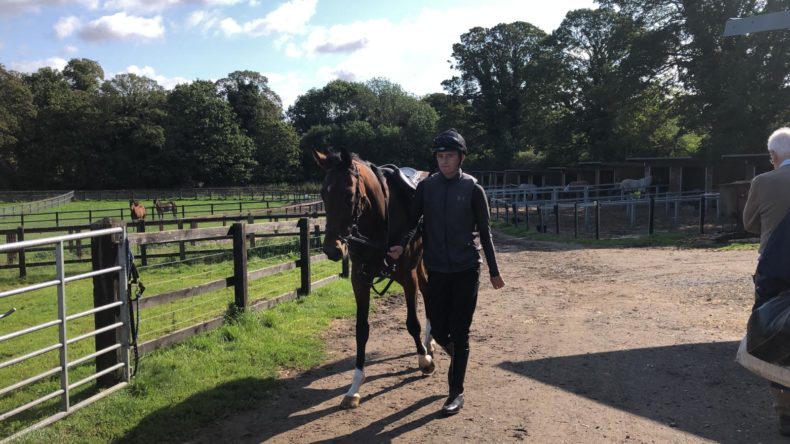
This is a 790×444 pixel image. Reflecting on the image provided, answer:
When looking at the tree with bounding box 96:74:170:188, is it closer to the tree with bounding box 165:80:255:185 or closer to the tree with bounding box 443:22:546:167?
the tree with bounding box 165:80:255:185

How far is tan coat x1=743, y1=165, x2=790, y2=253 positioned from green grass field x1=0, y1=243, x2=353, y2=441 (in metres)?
5.15

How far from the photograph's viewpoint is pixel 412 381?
470 centimetres

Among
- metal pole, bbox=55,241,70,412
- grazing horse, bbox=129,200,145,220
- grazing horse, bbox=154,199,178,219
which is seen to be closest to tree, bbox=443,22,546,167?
grazing horse, bbox=154,199,178,219

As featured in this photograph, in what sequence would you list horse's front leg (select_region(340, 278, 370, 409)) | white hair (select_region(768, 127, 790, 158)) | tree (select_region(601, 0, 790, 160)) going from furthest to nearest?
tree (select_region(601, 0, 790, 160))
horse's front leg (select_region(340, 278, 370, 409))
white hair (select_region(768, 127, 790, 158))

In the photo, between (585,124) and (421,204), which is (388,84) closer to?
(585,124)

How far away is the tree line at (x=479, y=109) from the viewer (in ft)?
76.9

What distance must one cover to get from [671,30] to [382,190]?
88.5ft

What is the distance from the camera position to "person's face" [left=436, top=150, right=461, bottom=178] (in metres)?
3.84

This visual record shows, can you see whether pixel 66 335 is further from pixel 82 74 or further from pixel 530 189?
pixel 82 74

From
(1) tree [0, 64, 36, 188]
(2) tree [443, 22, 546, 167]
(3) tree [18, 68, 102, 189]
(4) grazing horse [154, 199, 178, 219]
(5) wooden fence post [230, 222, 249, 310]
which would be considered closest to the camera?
(5) wooden fence post [230, 222, 249, 310]

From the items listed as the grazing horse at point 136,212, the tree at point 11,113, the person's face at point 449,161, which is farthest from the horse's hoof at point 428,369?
the tree at point 11,113

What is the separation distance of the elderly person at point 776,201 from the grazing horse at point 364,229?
2.45 m

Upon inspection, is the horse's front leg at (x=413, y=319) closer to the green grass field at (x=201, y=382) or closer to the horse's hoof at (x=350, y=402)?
the horse's hoof at (x=350, y=402)

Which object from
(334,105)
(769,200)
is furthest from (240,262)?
(334,105)
